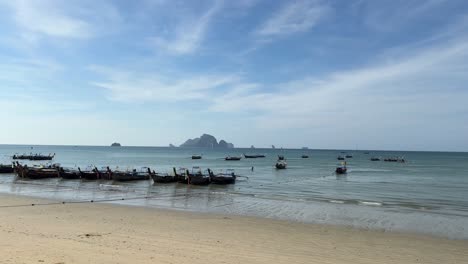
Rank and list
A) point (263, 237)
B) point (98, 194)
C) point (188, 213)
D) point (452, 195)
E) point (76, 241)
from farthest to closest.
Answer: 1. point (452, 195)
2. point (98, 194)
3. point (188, 213)
4. point (263, 237)
5. point (76, 241)

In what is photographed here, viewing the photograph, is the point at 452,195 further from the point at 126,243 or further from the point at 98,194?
the point at 126,243

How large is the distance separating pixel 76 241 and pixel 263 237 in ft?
21.5

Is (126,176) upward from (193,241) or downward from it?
upward

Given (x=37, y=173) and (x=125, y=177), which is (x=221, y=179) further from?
(x=37, y=173)

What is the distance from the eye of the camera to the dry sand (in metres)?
11.1

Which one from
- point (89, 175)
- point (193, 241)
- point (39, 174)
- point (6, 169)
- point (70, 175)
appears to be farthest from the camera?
point (6, 169)

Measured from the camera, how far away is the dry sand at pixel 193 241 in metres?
11.1

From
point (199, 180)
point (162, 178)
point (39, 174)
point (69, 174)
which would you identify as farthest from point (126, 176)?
point (39, 174)

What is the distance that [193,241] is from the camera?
547 inches

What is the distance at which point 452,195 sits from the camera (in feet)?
123

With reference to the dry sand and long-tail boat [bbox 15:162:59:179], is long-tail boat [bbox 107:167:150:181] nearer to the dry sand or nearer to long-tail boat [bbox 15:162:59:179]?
long-tail boat [bbox 15:162:59:179]

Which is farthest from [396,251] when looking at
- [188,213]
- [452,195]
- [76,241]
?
[452,195]

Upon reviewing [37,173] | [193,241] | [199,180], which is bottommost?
[193,241]

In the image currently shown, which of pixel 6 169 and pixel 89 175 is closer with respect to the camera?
pixel 89 175
